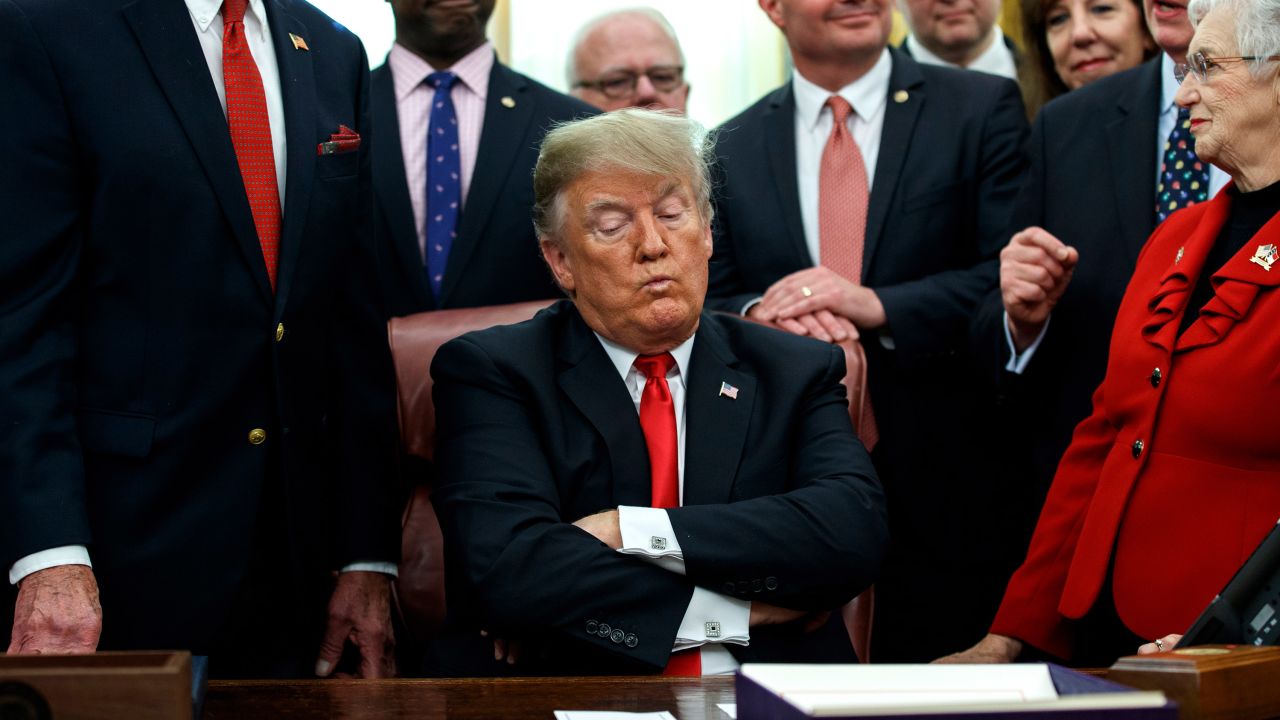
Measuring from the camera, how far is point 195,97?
2096 mm

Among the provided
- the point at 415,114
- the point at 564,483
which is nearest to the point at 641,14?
the point at 415,114

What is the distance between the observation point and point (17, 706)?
1320 millimetres

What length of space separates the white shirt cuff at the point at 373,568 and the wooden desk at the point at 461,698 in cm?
62

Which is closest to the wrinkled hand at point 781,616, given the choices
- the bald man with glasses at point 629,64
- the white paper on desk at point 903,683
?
the white paper on desk at point 903,683

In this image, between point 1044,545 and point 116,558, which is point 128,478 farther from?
point 1044,545

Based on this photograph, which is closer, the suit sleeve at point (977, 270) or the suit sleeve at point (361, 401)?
the suit sleeve at point (361, 401)

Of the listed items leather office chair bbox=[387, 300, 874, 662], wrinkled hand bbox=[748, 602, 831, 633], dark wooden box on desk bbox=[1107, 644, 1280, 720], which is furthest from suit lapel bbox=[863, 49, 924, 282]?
dark wooden box on desk bbox=[1107, 644, 1280, 720]

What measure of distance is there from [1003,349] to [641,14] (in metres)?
1.57

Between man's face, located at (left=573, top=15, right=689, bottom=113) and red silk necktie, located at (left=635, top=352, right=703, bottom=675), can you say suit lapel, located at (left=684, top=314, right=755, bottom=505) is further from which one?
man's face, located at (left=573, top=15, right=689, bottom=113)

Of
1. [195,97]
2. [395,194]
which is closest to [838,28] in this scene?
[395,194]

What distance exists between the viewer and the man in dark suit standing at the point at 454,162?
9.89 ft

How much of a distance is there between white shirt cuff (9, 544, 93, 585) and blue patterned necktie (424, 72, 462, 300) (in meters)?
1.22

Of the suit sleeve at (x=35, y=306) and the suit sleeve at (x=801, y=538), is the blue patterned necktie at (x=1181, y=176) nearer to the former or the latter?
the suit sleeve at (x=801, y=538)

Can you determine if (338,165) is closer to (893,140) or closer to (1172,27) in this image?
(893,140)
